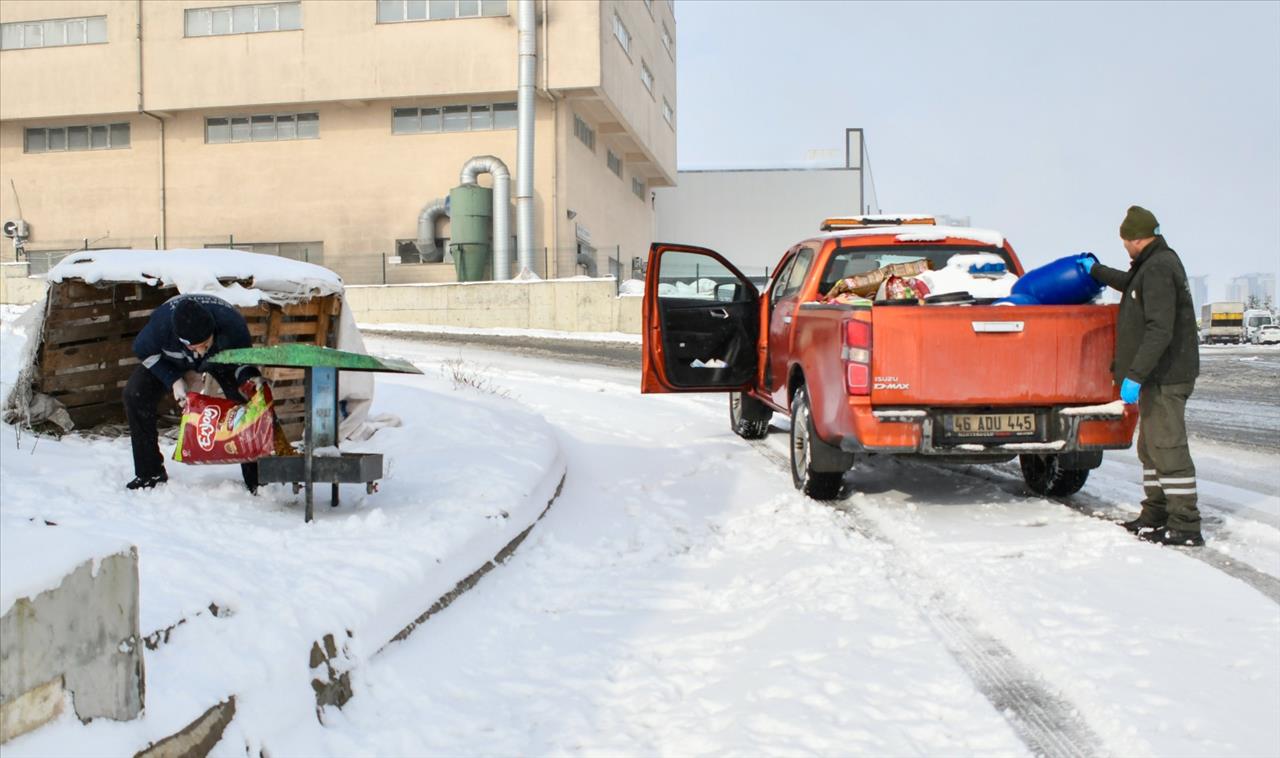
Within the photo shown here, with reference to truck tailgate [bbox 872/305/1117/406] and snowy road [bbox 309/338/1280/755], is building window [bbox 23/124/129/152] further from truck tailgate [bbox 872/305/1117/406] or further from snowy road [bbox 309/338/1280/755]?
truck tailgate [bbox 872/305/1117/406]

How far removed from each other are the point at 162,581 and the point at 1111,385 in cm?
560

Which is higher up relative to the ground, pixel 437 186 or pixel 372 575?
pixel 437 186

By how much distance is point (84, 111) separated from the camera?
101ft

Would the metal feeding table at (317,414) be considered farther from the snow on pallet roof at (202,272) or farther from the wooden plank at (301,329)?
the wooden plank at (301,329)

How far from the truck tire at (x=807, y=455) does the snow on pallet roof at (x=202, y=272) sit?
12.0ft

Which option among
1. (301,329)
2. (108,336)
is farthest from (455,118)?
(108,336)

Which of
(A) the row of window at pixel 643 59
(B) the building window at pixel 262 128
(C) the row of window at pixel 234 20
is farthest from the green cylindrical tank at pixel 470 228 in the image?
(A) the row of window at pixel 643 59

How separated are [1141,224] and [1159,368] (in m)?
0.89

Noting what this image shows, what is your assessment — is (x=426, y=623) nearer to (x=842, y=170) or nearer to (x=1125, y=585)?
(x=1125, y=585)

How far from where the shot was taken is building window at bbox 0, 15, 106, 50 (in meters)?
30.6

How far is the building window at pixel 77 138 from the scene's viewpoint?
1240 inches

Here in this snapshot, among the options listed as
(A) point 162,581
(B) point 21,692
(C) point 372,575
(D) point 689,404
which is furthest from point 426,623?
(D) point 689,404

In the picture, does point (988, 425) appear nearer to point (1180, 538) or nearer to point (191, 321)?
point (1180, 538)

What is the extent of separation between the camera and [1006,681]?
4.10 meters
